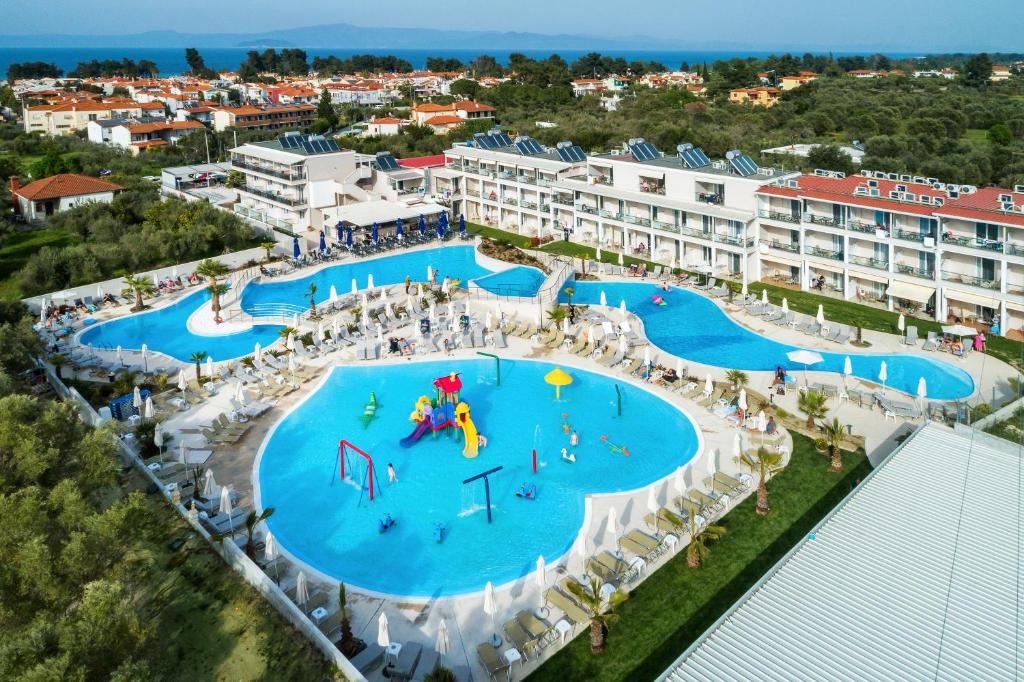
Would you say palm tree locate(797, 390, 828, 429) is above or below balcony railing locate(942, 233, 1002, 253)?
below

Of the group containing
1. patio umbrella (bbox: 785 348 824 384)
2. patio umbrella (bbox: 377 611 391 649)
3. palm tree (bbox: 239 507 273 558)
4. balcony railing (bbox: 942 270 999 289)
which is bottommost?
patio umbrella (bbox: 377 611 391 649)

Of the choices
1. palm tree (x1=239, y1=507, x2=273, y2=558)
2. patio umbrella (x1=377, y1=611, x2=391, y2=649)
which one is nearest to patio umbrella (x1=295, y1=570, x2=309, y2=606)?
palm tree (x1=239, y1=507, x2=273, y2=558)

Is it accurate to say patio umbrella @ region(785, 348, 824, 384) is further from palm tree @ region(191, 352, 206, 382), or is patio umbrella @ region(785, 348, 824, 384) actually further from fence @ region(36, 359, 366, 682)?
palm tree @ region(191, 352, 206, 382)

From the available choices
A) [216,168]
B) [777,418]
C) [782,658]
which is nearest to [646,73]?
[216,168]

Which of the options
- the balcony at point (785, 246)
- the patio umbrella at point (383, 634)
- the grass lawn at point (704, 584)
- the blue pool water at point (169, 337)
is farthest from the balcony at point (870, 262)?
the patio umbrella at point (383, 634)

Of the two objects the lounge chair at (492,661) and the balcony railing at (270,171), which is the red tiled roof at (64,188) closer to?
the balcony railing at (270,171)

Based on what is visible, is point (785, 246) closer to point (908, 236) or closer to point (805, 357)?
point (908, 236)
